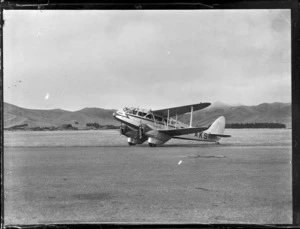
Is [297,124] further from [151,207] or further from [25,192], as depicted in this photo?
[25,192]

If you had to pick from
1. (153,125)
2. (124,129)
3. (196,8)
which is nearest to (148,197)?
(196,8)

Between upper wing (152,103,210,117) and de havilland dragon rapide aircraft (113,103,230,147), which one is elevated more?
upper wing (152,103,210,117)

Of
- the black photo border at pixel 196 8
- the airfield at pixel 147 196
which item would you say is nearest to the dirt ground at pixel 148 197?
the airfield at pixel 147 196

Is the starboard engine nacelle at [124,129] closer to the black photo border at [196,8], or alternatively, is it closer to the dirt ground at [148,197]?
the dirt ground at [148,197]

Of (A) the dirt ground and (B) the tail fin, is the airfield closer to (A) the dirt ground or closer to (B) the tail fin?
(A) the dirt ground

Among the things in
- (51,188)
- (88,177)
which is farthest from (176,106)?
(51,188)

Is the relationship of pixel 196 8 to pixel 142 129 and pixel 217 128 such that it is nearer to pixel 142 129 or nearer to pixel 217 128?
pixel 142 129

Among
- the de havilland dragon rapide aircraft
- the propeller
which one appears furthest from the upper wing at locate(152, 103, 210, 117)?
the propeller
